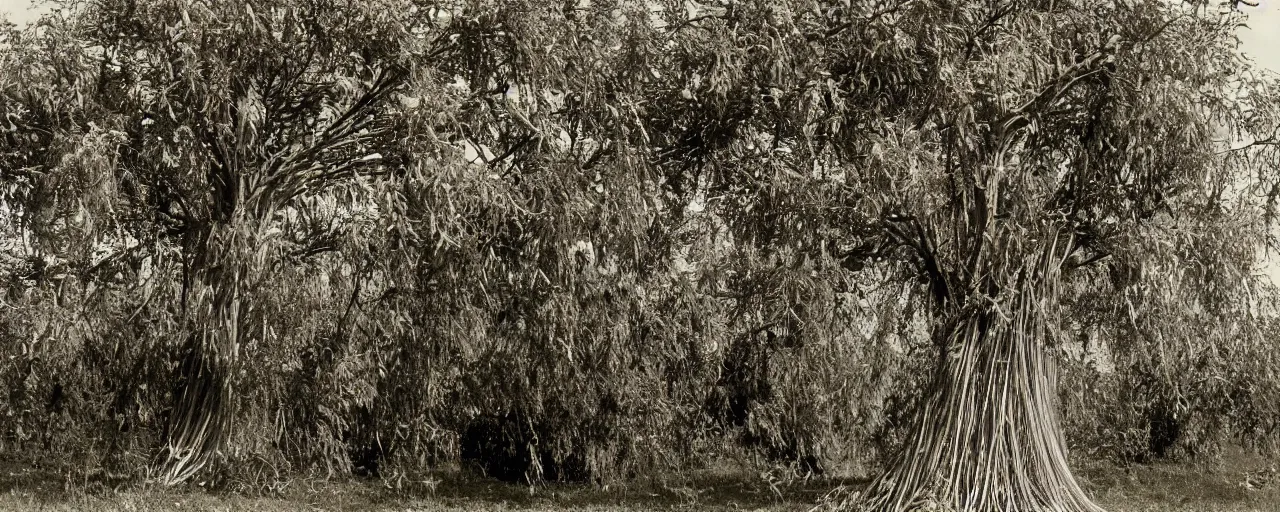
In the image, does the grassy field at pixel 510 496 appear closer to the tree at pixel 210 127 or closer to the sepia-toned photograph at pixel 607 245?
the sepia-toned photograph at pixel 607 245

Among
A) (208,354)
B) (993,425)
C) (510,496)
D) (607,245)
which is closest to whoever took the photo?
(993,425)

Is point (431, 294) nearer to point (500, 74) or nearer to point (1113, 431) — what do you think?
point (500, 74)

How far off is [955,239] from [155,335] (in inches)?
286

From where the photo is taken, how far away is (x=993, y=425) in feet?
33.6

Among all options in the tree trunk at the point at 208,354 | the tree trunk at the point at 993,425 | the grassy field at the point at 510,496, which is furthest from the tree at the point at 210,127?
the tree trunk at the point at 993,425

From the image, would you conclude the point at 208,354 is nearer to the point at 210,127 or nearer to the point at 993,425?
the point at 210,127

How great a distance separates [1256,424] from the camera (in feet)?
45.8

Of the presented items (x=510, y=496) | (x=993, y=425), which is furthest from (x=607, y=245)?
(x=993, y=425)

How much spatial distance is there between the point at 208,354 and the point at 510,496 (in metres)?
2.99

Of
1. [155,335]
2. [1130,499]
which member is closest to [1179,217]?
[1130,499]

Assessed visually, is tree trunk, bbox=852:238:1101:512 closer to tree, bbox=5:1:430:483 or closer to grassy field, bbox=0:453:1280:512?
grassy field, bbox=0:453:1280:512

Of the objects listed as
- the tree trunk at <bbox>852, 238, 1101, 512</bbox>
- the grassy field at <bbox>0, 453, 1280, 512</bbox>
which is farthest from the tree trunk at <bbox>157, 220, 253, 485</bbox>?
the tree trunk at <bbox>852, 238, 1101, 512</bbox>

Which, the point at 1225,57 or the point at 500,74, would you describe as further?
the point at 500,74

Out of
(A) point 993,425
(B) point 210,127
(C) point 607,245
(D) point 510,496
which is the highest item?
(B) point 210,127
